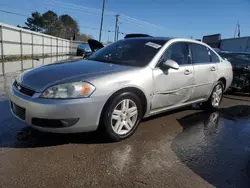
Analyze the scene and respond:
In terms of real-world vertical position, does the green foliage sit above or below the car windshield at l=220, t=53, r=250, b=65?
above

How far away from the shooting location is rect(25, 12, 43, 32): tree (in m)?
68.1

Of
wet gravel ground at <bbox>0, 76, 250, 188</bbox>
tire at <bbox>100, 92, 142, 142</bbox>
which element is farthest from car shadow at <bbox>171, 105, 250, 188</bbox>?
tire at <bbox>100, 92, 142, 142</bbox>

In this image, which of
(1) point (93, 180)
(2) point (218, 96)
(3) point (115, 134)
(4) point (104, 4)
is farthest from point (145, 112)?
(4) point (104, 4)

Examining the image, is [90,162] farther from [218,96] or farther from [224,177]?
[218,96]

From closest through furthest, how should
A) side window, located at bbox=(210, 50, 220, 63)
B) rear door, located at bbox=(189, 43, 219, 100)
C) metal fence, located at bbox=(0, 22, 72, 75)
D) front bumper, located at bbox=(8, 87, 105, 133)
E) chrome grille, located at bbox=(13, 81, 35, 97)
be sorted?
1. front bumper, located at bbox=(8, 87, 105, 133)
2. chrome grille, located at bbox=(13, 81, 35, 97)
3. rear door, located at bbox=(189, 43, 219, 100)
4. side window, located at bbox=(210, 50, 220, 63)
5. metal fence, located at bbox=(0, 22, 72, 75)

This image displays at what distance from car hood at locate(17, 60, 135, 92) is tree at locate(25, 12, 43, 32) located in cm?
7279

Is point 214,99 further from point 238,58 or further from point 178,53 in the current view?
point 238,58

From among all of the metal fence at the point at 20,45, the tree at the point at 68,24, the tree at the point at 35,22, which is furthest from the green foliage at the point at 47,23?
the metal fence at the point at 20,45

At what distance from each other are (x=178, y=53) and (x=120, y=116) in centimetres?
169

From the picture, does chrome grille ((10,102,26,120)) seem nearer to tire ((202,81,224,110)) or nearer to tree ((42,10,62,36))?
tire ((202,81,224,110))

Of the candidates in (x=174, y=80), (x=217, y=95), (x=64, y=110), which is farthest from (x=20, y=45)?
(x=64, y=110)

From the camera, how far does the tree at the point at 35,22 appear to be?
6806cm

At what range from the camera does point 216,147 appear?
10.3 ft

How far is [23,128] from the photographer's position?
130 inches
